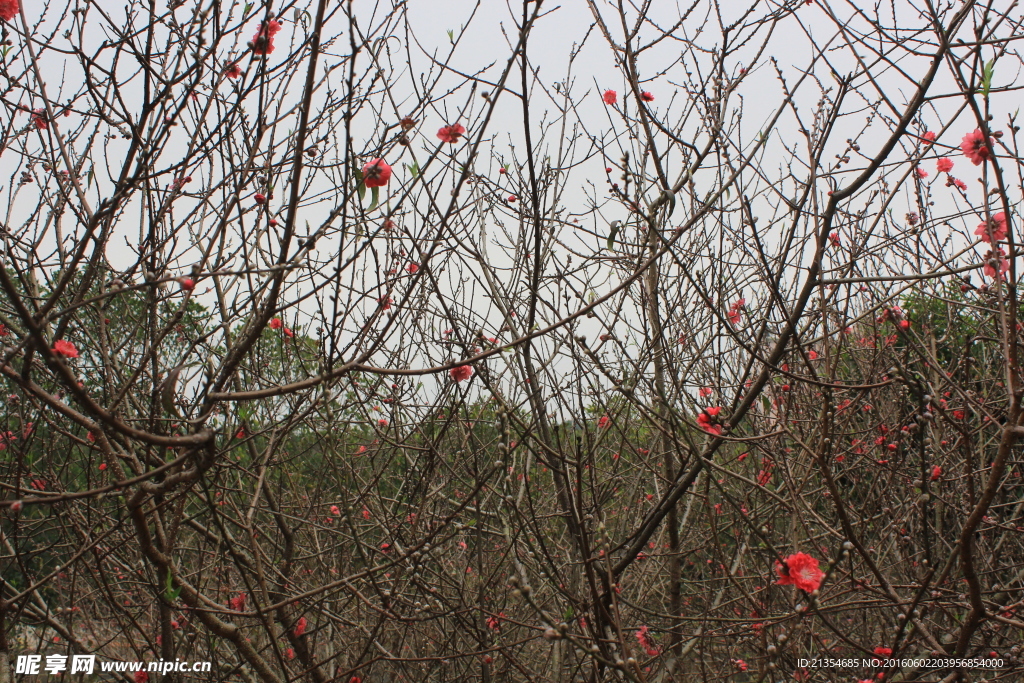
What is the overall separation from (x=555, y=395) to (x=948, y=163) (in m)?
2.29

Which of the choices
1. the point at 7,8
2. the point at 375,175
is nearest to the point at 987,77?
the point at 375,175

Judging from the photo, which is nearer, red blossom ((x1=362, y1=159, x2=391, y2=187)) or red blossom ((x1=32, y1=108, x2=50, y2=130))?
red blossom ((x1=362, y1=159, x2=391, y2=187))

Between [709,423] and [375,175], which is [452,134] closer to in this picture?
[375,175]

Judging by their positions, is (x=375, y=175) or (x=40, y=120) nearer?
(x=375, y=175)

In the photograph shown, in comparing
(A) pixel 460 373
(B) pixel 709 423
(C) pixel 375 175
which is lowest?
(B) pixel 709 423

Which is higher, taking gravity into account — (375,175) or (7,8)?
(7,8)

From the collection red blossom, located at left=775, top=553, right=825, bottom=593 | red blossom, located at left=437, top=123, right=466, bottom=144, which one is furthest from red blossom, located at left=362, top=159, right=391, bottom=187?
red blossom, located at left=775, top=553, right=825, bottom=593

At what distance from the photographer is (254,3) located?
2473mm

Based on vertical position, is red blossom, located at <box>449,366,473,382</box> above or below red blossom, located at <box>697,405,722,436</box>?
above

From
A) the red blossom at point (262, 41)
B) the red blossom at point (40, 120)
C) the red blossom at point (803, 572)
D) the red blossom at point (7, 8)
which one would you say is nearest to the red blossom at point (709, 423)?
the red blossom at point (803, 572)

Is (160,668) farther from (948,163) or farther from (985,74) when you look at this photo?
(948,163)

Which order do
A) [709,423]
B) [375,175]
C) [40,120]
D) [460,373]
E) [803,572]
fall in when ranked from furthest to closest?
[460,373] → [40,120] → [709,423] → [803,572] → [375,175]

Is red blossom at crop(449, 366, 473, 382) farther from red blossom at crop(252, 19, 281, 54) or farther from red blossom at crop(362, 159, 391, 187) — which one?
red blossom at crop(252, 19, 281, 54)

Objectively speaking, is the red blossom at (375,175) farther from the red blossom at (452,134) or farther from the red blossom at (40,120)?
the red blossom at (40,120)
